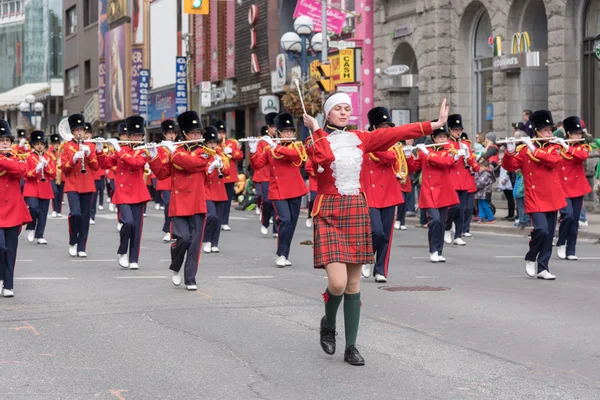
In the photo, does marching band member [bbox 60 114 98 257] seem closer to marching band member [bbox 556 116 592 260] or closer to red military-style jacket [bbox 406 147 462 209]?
red military-style jacket [bbox 406 147 462 209]

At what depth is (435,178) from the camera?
53.0 feet

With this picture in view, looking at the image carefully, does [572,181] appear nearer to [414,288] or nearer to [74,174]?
[414,288]

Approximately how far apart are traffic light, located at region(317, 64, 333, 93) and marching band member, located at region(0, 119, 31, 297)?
58.9 ft

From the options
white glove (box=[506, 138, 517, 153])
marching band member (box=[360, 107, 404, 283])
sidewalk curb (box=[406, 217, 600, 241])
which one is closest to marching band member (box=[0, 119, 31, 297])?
marching band member (box=[360, 107, 404, 283])

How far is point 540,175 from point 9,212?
5926mm

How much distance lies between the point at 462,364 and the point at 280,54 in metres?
36.5

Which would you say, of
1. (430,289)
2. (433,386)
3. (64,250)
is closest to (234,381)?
(433,386)

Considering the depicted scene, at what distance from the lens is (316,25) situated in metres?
35.5

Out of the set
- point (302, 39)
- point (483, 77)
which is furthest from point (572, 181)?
point (483, 77)

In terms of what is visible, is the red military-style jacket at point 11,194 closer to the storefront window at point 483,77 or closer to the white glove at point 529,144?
the white glove at point 529,144

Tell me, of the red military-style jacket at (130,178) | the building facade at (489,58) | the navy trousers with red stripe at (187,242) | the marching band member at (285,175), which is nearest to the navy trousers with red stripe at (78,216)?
the red military-style jacket at (130,178)

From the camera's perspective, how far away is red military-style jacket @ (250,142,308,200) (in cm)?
1644

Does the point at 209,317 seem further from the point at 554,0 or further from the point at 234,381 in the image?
the point at 554,0

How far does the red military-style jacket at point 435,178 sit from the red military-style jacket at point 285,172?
1.60m
